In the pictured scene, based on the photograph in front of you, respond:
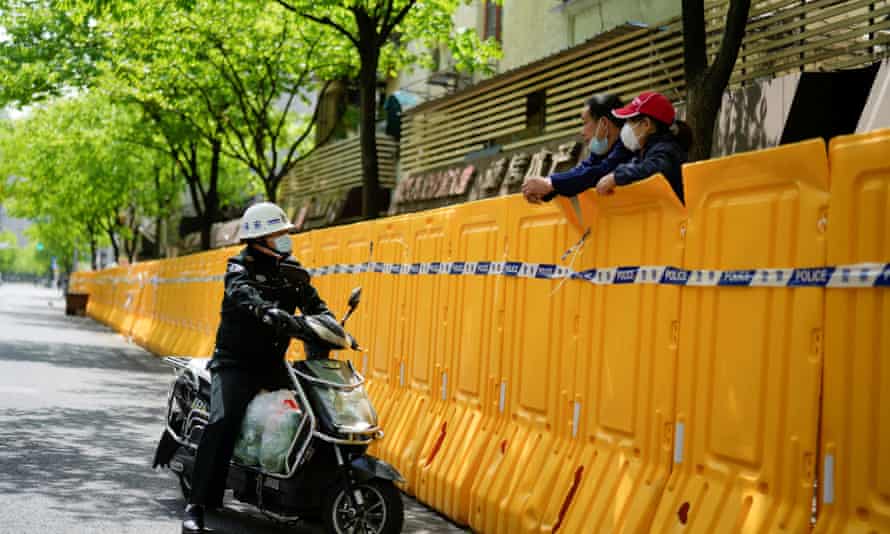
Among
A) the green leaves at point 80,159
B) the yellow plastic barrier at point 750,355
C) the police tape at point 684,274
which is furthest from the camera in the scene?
the green leaves at point 80,159

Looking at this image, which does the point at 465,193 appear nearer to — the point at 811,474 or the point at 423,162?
the point at 423,162

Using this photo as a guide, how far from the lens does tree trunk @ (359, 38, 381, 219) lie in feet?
56.9

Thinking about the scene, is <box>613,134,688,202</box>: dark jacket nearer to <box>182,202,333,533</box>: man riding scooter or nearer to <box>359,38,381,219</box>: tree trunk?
<box>182,202,333,533</box>: man riding scooter

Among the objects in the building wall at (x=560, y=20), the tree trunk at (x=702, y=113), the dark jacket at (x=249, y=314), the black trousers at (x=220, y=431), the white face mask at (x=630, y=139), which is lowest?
the black trousers at (x=220, y=431)

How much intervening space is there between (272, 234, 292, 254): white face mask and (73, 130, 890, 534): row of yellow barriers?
1510mm

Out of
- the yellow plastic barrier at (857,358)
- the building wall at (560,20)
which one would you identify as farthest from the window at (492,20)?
the yellow plastic barrier at (857,358)

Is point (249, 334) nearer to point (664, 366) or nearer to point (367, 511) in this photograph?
point (367, 511)

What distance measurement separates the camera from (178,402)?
23.9 ft

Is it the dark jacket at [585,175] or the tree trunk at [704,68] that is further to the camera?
the tree trunk at [704,68]

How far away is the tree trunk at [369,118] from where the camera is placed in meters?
17.3

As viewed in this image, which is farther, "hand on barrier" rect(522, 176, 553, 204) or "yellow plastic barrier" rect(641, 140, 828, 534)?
"hand on barrier" rect(522, 176, 553, 204)

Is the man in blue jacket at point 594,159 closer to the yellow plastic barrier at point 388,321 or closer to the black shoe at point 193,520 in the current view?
the black shoe at point 193,520

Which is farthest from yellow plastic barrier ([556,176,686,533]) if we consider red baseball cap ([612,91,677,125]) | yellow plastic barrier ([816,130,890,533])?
yellow plastic barrier ([816,130,890,533])

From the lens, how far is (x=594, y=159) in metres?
6.66
